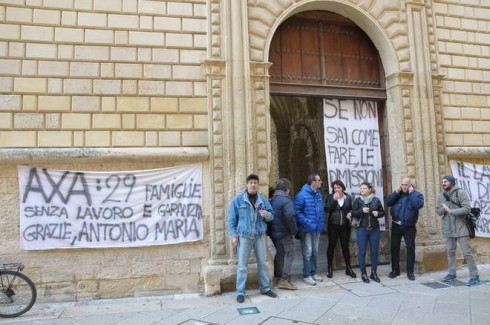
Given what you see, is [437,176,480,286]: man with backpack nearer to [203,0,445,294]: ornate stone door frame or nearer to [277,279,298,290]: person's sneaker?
[203,0,445,294]: ornate stone door frame

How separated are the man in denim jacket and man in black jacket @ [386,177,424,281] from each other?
8.14 ft

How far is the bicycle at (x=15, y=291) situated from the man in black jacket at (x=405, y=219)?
19.1ft

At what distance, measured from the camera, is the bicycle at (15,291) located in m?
5.41

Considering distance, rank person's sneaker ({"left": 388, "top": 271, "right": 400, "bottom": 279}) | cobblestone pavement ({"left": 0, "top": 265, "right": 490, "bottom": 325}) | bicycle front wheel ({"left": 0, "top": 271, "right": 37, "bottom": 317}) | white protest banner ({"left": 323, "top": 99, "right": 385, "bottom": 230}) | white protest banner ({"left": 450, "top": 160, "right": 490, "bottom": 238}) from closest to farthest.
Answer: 1. cobblestone pavement ({"left": 0, "top": 265, "right": 490, "bottom": 325})
2. bicycle front wheel ({"left": 0, "top": 271, "right": 37, "bottom": 317})
3. person's sneaker ({"left": 388, "top": 271, "right": 400, "bottom": 279})
4. white protest banner ({"left": 323, "top": 99, "right": 385, "bottom": 230})
5. white protest banner ({"left": 450, "top": 160, "right": 490, "bottom": 238})

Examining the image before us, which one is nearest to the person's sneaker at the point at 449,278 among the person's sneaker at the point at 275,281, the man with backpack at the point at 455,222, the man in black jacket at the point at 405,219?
the man with backpack at the point at 455,222

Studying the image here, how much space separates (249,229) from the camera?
5.95 metres

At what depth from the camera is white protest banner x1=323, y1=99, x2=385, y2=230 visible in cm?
784

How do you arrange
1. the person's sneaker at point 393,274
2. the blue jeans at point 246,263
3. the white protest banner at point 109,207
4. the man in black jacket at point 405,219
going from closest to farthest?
the blue jeans at point 246,263, the white protest banner at point 109,207, the man in black jacket at point 405,219, the person's sneaker at point 393,274

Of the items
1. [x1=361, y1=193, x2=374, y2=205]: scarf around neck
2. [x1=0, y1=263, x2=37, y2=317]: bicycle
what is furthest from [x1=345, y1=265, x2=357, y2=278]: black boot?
[x1=0, y1=263, x2=37, y2=317]: bicycle

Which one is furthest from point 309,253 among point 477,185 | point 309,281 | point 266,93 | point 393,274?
point 477,185

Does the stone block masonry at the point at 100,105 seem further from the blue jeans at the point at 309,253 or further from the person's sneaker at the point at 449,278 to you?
the person's sneaker at the point at 449,278

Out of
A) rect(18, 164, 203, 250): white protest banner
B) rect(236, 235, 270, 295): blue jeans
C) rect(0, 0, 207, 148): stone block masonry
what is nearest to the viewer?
rect(236, 235, 270, 295): blue jeans

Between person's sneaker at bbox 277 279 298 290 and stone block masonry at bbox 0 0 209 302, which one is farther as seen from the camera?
person's sneaker at bbox 277 279 298 290

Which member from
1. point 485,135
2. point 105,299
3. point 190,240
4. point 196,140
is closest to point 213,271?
point 190,240
